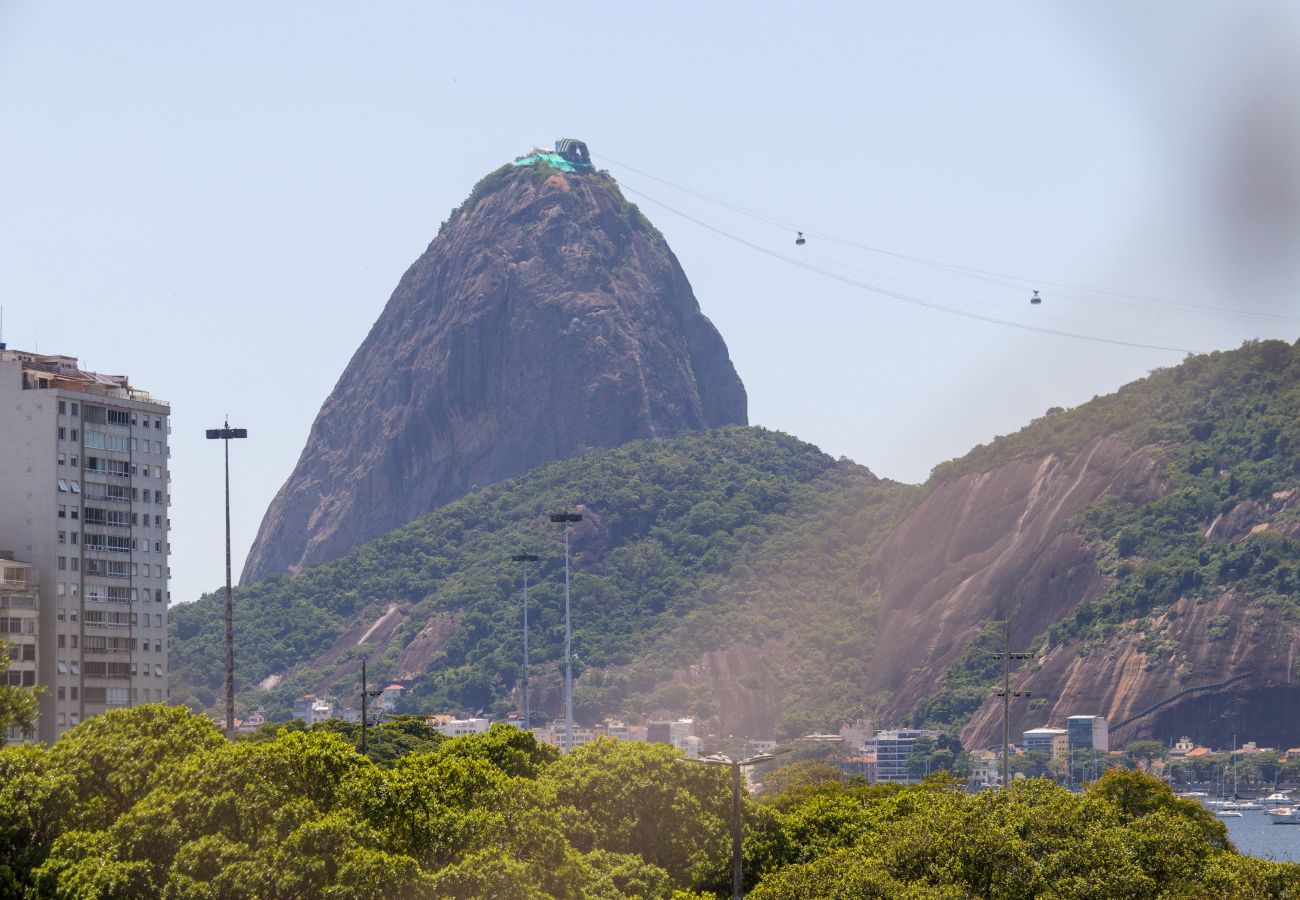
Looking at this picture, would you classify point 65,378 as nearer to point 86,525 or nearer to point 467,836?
point 86,525

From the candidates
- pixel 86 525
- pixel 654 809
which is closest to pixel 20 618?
pixel 86 525

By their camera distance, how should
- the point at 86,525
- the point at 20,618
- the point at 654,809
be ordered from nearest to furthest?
the point at 654,809
the point at 20,618
the point at 86,525

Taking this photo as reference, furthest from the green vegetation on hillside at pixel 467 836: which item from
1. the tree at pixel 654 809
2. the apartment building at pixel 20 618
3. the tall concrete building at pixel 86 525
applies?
the tall concrete building at pixel 86 525

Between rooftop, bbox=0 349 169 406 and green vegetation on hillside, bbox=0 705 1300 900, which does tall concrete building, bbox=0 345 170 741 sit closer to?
rooftop, bbox=0 349 169 406

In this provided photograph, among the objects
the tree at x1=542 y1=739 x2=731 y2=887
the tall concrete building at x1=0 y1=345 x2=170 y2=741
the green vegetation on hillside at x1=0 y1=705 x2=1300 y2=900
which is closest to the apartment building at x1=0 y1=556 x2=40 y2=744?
the tall concrete building at x1=0 y1=345 x2=170 y2=741

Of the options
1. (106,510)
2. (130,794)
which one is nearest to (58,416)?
(106,510)

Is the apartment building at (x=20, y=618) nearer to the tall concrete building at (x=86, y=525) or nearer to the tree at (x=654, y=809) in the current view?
the tall concrete building at (x=86, y=525)
